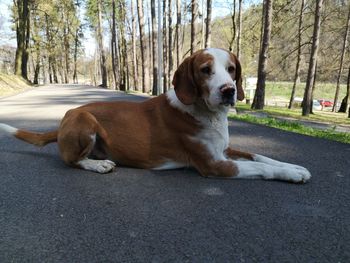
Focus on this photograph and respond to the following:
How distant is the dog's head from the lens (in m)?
3.38

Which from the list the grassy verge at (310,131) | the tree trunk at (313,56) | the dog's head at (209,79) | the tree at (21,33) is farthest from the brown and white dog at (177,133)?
the tree at (21,33)

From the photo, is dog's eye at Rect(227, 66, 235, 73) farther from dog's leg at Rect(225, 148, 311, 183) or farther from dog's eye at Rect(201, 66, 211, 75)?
dog's leg at Rect(225, 148, 311, 183)

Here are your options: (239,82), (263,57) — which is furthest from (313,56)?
(239,82)

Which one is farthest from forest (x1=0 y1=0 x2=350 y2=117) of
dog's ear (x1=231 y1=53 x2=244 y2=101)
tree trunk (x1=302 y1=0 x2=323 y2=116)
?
dog's ear (x1=231 y1=53 x2=244 y2=101)

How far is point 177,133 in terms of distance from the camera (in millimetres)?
3871

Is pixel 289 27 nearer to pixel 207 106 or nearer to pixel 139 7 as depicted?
pixel 139 7

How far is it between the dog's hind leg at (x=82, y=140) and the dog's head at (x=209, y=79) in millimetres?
1096

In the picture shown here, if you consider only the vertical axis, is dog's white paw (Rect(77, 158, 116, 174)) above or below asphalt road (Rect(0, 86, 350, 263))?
above

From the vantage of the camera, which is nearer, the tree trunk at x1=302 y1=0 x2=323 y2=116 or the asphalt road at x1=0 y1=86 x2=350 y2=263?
the asphalt road at x1=0 y1=86 x2=350 y2=263

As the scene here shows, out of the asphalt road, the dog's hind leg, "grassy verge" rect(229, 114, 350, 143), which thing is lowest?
"grassy verge" rect(229, 114, 350, 143)

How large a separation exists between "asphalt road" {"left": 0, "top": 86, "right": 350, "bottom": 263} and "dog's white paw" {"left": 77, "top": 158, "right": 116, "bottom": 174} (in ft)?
0.29

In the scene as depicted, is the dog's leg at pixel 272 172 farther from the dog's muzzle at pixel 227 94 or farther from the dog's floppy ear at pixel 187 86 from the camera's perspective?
the dog's floppy ear at pixel 187 86

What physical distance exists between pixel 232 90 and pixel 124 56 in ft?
138

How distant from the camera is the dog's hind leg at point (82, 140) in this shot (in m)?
3.85
